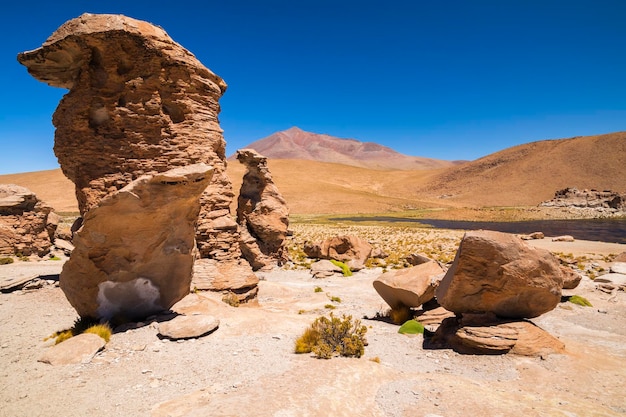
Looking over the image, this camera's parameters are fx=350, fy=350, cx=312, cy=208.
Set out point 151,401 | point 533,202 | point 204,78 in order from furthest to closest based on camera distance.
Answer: point 533,202, point 204,78, point 151,401

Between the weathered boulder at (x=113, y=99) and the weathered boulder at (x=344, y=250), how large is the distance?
14127 mm

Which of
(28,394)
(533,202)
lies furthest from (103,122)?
(533,202)

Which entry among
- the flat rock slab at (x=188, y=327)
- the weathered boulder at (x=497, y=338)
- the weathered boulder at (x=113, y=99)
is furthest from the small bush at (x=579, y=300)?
the weathered boulder at (x=113, y=99)

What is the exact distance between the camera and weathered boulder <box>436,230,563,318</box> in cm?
893

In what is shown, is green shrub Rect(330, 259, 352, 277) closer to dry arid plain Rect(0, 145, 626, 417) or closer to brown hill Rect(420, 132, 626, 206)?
dry arid plain Rect(0, 145, 626, 417)

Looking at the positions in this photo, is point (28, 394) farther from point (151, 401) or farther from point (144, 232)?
point (144, 232)

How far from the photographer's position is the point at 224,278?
44.7 ft

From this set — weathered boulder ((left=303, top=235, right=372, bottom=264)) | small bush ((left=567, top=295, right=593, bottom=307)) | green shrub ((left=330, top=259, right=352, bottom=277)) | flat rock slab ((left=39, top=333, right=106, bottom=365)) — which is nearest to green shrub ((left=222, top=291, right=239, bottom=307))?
flat rock slab ((left=39, top=333, right=106, bottom=365))

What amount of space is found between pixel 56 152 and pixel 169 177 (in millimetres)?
7498

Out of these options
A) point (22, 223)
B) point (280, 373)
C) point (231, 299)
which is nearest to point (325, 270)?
point (231, 299)

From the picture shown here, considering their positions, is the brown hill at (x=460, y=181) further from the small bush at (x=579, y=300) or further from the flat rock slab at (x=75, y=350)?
the flat rock slab at (x=75, y=350)

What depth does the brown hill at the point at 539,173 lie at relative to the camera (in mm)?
118062

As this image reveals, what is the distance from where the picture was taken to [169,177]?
772 cm

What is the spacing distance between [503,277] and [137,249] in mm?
9293
